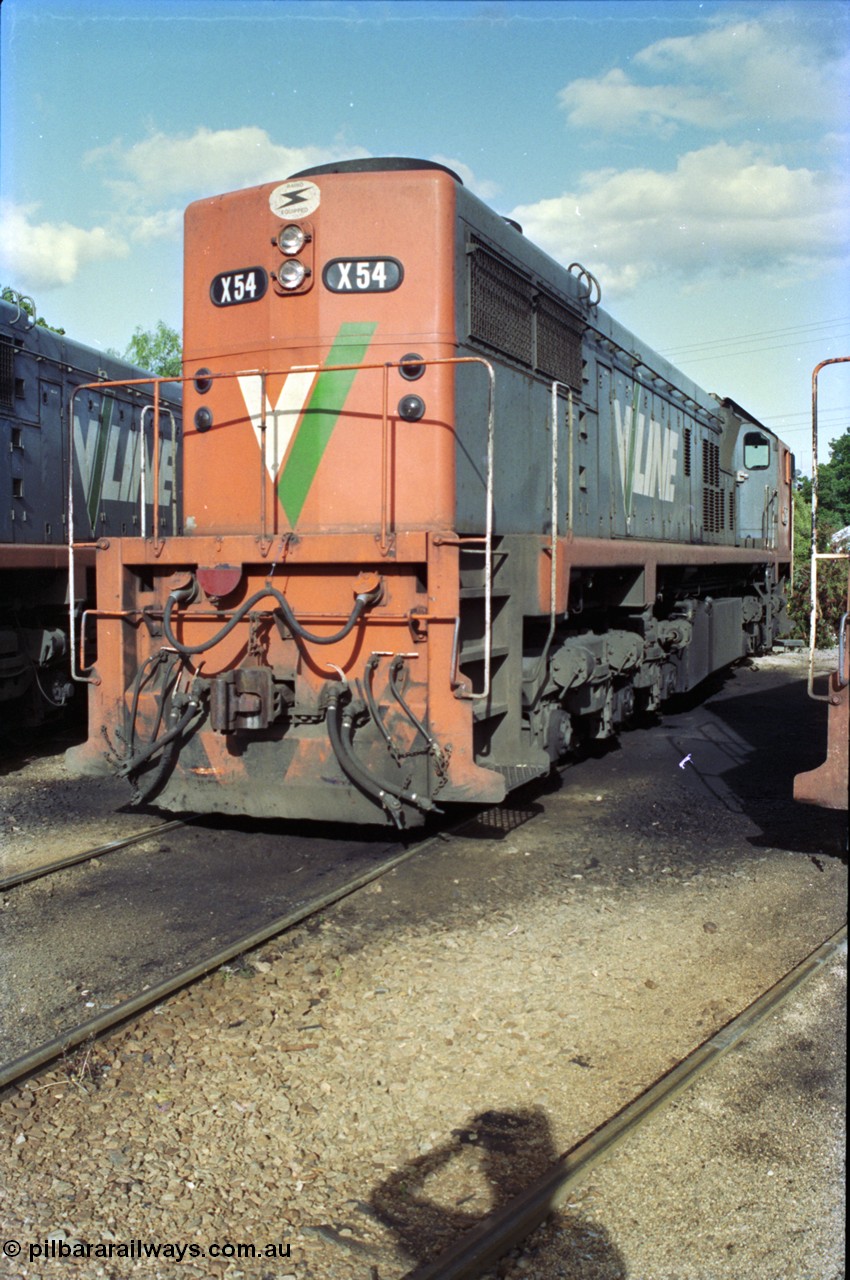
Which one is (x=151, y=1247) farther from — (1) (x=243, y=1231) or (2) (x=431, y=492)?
(2) (x=431, y=492)

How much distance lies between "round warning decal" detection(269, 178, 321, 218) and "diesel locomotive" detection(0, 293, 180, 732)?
2669 millimetres

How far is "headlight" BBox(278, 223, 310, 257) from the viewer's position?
560 centimetres

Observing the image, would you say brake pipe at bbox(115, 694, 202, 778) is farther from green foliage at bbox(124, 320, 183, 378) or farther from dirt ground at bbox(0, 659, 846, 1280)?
green foliage at bbox(124, 320, 183, 378)

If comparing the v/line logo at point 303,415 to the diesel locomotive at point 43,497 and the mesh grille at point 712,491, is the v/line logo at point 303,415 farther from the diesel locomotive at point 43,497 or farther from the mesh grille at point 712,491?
the mesh grille at point 712,491

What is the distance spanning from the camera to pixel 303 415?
567 centimetres

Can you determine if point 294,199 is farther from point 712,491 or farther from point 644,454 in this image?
point 712,491

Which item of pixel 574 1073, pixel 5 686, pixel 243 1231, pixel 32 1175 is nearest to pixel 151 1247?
pixel 243 1231

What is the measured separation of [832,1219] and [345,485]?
160 inches

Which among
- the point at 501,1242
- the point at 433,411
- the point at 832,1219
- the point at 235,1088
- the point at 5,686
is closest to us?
the point at 501,1242

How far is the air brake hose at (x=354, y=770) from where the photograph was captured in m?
5.00

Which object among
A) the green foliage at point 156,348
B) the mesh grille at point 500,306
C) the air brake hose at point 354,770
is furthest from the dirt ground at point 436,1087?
the green foliage at point 156,348

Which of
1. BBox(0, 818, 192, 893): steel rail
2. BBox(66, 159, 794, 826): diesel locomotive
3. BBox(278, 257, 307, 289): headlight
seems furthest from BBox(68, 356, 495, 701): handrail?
BBox(0, 818, 192, 893): steel rail

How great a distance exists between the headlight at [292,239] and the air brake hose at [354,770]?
240cm

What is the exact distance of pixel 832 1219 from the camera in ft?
8.70
